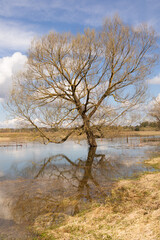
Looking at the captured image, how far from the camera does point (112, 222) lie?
4254 mm

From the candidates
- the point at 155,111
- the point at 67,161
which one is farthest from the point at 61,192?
the point at 155,111

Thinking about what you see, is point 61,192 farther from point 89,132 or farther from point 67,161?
point 89,132

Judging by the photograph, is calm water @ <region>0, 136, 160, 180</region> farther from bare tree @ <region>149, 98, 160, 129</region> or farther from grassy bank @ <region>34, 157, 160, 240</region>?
bare tree @ <region>149, 98, 160, 129</region>

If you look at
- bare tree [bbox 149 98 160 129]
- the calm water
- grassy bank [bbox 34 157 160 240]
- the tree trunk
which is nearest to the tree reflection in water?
grassy bank [bbox 34 157 160 240]

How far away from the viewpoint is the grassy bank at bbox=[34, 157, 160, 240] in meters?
3.77

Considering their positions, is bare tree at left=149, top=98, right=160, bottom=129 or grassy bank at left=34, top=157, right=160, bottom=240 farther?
bare tree at left=149, top=98, right=160, bottom=129

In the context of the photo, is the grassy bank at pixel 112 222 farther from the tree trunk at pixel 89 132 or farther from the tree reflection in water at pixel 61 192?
the tree trunk at pixel 89 132

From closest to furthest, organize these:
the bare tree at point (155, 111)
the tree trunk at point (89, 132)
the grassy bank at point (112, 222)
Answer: the grassy bank at point (112, 222), the tree trunk at point (89, 132), the bare tree at point (155, 111)

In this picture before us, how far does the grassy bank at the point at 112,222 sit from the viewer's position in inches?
149

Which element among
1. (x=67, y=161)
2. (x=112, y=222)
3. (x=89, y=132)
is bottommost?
(x=67, y=161)

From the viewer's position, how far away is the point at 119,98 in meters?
17.3

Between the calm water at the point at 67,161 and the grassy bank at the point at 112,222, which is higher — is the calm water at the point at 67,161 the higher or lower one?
the lower one

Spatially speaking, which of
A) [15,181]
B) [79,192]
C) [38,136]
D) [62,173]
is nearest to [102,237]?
[79,192]

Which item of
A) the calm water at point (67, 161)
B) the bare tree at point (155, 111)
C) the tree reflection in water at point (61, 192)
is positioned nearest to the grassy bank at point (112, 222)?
the tree reflection in water at point (61, 192)
